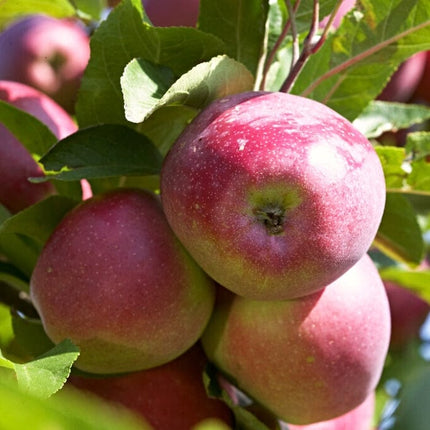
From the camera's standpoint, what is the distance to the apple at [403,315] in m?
1.70

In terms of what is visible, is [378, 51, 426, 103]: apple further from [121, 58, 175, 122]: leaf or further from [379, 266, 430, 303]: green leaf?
[121, 58, 175, 122]: leaf

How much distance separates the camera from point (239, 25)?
101cm

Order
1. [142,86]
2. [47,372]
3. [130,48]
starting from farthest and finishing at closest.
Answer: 1. [130,48]
2. [142,86]
3. [47,372]

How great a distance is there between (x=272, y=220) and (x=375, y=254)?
0.91 m

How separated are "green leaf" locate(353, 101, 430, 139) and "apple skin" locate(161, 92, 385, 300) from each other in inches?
16.6

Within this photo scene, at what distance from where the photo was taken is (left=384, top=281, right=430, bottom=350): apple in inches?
67.1

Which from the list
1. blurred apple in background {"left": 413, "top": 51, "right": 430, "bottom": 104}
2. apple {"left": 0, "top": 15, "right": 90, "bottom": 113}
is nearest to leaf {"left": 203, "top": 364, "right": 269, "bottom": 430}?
apple {"left": 0, "top": 15, "right": 90, "bottom": 113}

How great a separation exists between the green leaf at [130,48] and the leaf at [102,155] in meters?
0.07

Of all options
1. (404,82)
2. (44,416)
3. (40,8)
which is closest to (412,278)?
(404,82)

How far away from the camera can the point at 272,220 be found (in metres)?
0.75

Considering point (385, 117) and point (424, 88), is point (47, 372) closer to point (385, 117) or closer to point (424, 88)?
point (385, 117)

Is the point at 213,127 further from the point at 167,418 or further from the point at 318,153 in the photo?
the point at 167,418

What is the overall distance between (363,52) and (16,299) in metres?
0.67

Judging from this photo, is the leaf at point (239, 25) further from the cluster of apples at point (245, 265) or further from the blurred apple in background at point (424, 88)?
the blurred apple in background at point (424, 88)
